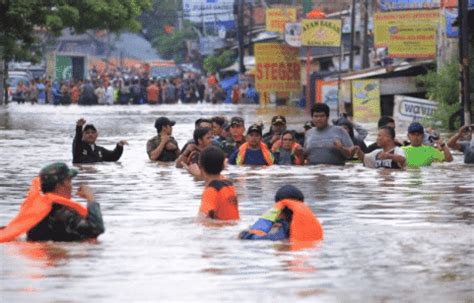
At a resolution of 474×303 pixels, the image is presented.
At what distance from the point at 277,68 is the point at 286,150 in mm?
48410

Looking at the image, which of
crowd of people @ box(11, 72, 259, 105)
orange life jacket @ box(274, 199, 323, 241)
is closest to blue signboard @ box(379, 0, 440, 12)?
crowd of people @ box(11, 72, 259, 105)

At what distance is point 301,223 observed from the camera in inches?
545

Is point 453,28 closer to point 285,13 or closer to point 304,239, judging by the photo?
point 304,239

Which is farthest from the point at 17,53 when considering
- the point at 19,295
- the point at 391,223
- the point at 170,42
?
the point at 170,42

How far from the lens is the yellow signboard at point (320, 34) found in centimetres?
6284

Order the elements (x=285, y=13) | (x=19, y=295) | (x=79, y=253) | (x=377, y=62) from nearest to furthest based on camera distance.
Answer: (x=19, y=295), (x=79, y=253), (x=377, y=62), (x=285, y=13)

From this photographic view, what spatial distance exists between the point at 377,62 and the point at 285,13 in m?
6.75

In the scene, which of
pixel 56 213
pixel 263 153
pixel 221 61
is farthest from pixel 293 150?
pixel 221 61

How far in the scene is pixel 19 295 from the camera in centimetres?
1093

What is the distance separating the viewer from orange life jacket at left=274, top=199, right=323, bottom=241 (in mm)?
13672

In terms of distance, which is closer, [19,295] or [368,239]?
[19,295]

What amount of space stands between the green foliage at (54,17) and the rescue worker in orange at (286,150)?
29916mm

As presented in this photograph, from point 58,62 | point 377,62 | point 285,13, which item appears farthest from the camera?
point 58,62

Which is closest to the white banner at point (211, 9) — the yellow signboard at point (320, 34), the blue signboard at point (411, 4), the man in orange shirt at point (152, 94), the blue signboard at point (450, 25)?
the man in orange shirt at point (152, 94)
